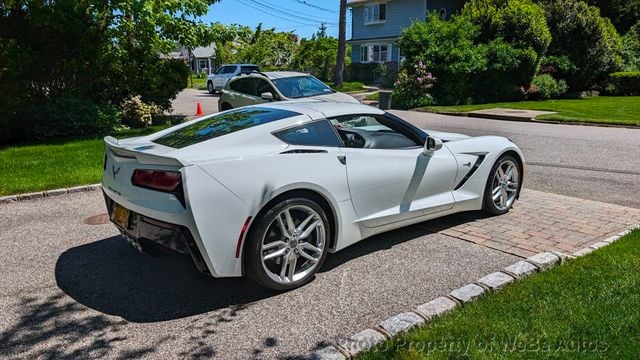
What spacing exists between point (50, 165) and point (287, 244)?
245 inches

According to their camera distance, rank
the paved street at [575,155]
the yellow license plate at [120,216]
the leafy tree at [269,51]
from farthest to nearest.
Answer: the leafy tree at [269,51] < the paved street at [575,155] < the yellow license plate at [120,216]

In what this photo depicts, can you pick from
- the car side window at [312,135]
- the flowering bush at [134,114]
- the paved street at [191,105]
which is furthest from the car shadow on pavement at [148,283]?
the paved street at [191,105]

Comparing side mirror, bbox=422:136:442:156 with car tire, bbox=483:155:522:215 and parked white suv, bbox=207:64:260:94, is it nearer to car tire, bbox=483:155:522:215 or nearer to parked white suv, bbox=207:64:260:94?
car tire, bbox=483:155:522:215

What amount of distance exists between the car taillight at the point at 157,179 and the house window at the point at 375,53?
116ft

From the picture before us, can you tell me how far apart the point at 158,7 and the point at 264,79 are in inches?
123

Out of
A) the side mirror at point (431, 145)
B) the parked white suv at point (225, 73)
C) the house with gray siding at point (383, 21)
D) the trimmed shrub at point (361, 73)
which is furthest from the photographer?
the trimmed shrub at point (361, 73)

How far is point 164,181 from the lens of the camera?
3422 mm

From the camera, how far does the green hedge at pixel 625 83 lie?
23.5 metres

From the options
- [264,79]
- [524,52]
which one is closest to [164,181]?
[264,79]

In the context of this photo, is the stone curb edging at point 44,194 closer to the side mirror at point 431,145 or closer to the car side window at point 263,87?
the side mirror at point 431,145

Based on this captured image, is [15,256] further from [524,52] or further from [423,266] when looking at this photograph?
[524,52]

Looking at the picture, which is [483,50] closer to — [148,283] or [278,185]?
[278,185]

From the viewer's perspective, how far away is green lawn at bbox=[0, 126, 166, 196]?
6955mm

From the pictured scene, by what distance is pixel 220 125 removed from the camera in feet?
14.0
